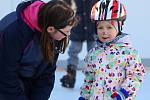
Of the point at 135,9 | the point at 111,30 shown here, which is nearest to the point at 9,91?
the point at 111,30

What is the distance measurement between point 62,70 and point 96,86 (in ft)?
8.61

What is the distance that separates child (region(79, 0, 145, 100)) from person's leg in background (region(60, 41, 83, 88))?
1866 millimetres

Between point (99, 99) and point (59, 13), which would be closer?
point (59, 13)

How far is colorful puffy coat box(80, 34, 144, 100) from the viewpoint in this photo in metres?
2.26

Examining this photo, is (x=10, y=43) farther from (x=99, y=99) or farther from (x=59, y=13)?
(x=99, y=99)

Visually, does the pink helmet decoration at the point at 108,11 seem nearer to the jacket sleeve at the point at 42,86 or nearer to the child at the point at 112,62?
the child at the point at 112,62

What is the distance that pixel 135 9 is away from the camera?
5.04 m

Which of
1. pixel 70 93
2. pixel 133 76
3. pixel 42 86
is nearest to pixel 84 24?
pixel 70 93

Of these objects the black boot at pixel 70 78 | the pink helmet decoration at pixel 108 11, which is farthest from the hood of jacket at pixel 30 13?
the black boot at pixel 70 78

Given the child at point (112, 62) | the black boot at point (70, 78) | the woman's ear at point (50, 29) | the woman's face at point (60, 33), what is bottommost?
the black boot at point (70, 78)

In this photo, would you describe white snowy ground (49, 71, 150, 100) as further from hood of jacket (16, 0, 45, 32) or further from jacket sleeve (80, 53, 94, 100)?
hood of jacket (16, 0, 45, 32)

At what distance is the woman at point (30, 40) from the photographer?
2139mm

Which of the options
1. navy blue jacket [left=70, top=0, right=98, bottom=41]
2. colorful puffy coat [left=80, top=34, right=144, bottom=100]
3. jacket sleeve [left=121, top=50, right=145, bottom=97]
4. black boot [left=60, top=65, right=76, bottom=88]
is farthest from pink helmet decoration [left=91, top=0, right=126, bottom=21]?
black boot [left=60, top=65, right=76, bottom=88]

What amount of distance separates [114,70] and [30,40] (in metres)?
0.46
